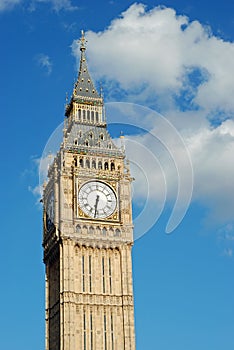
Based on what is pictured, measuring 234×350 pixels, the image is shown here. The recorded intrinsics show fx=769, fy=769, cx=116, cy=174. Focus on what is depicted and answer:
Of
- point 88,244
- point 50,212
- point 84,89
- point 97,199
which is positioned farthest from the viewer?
point 84,89

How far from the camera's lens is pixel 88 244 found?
8844 centimetres

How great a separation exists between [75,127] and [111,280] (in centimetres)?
2079

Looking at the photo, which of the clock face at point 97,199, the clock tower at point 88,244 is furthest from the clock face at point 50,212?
the clock face at point 97,199

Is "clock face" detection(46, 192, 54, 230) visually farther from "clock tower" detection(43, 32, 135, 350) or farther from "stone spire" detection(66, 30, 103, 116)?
"stone spire" detection(66, 30, 103, 116)

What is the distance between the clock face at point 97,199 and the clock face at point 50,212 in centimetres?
405

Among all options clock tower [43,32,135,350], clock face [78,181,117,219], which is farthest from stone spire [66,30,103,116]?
clock face [78,181,117,219]

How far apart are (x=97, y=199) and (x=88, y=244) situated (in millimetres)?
5595

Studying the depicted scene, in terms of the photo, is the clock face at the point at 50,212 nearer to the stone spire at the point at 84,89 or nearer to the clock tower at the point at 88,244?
the clock tower at the point at 88,244

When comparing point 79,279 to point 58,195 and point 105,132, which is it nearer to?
point 58,195

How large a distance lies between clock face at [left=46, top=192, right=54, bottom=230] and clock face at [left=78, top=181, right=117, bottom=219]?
405 cm

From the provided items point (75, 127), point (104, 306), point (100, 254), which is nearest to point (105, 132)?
point (75, 127)

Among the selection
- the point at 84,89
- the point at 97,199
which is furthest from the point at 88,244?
the point at 84,89

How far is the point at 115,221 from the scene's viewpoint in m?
90.3

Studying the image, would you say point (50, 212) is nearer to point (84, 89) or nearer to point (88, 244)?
point (88, 244)
